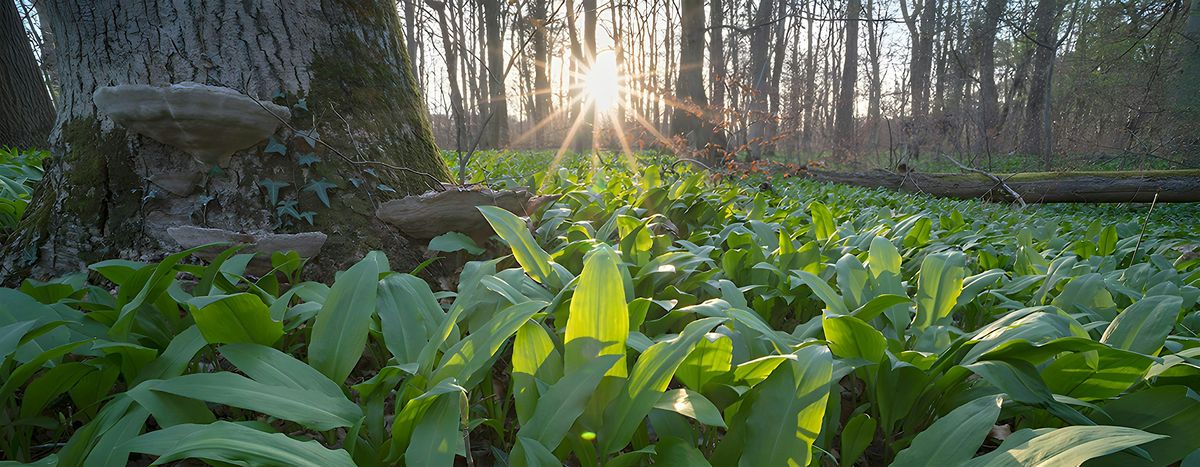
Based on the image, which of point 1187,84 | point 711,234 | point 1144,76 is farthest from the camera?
point 1144,76

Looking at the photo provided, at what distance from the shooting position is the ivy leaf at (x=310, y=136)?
6.07 feet

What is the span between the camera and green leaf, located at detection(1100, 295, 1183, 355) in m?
1.11

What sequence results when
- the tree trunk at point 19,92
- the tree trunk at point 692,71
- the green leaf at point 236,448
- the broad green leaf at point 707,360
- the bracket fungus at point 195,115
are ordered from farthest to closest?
the tree trunk at point 692,71
the tree trunk at point 19,92
the bracket fungus at point 195,115
the broad green leaf at point 707,360
the green leaf at point 236,448

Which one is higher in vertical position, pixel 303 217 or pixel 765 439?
pixel 303 217

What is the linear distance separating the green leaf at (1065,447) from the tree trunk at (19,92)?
8074 millimetres

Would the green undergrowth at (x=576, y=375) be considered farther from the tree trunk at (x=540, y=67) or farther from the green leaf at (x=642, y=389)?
the tree trunk at (x=540, y=67)

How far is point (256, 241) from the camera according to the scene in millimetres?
1630

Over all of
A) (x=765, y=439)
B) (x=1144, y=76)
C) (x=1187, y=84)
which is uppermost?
(x=1144, y=76)

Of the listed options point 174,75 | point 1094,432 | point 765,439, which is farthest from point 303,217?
point 1094,432

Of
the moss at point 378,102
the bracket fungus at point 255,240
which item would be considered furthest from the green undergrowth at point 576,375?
the moss at point 378,102

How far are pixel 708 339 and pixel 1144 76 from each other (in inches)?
660

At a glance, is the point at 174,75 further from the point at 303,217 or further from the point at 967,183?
the point at 967,183

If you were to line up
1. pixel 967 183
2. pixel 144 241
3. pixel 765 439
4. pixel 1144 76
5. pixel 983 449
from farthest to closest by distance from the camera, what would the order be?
pixel 1144 76 < pixel 967 183 < pixel 144 241 < pixel 983 449 < pixel 765 439

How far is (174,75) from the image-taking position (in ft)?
5.66
